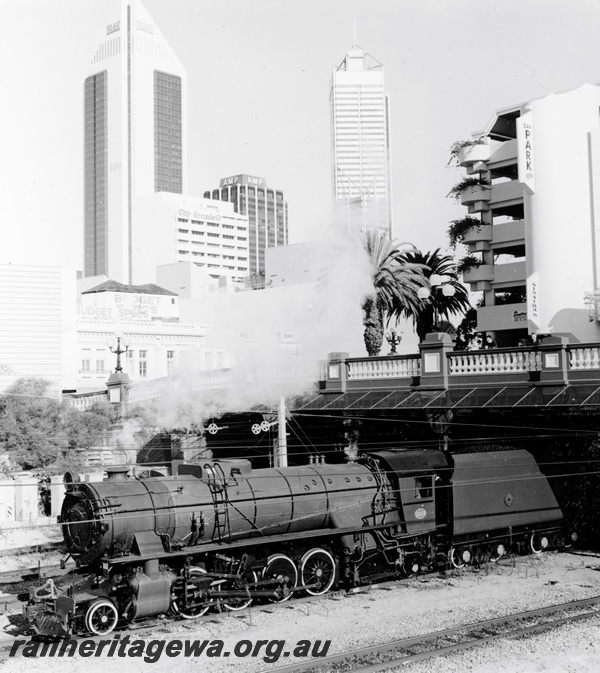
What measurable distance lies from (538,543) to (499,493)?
2.49m

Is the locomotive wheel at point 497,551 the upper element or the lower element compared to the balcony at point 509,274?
lower

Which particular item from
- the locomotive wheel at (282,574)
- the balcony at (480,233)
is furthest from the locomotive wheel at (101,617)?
the balcony at (480,233)

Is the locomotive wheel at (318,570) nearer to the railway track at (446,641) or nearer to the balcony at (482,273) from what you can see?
the railway track at (446,641)

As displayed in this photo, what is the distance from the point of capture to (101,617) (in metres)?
14.7

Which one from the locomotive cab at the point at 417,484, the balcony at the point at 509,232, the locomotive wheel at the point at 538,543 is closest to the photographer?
the locomotive cab at the point at 417,484

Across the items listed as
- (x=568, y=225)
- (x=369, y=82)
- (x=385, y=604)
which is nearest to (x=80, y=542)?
(x=385, y=604)

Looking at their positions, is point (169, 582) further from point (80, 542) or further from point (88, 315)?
point (88, 315)

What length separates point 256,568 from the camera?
16812mm

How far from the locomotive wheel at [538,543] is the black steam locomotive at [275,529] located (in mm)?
60

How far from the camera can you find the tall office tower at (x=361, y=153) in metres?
22.3

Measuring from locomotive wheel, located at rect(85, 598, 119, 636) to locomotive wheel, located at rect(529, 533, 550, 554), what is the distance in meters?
11.9

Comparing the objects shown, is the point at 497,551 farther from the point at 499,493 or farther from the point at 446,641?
the point at 446,641

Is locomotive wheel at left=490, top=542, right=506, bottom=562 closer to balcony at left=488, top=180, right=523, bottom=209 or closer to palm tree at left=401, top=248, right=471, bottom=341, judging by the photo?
palm tree at left=401, top=248, right=471, bottom=341

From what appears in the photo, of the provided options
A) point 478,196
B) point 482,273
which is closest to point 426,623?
point 482,273
